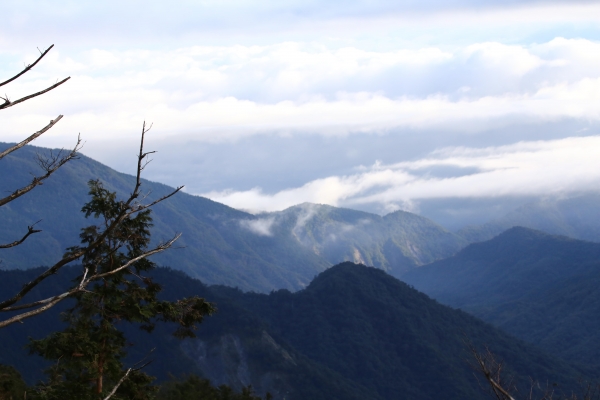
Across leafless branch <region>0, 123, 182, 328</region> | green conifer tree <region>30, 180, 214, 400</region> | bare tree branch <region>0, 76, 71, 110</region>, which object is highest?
bare tree branch <region>0, 76, 71, 110</region>

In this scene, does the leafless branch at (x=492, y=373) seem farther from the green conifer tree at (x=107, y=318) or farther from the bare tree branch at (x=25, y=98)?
the green conifer tree at (x=107, y=318)

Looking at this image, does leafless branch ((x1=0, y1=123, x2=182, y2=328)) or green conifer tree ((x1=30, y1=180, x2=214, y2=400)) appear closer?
leafless branch ((x1=0, y1=123, x2=182, y2=328))

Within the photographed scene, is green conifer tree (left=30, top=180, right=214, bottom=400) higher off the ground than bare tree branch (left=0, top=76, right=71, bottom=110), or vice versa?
bare tree branch (left=0, top=76, right=71, bottom=110)

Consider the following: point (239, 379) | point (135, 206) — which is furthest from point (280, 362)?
point (135, 206)

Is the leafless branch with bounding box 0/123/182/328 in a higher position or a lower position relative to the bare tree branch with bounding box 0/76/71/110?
A: lower

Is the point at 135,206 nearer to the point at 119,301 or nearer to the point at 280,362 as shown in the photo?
the point at 119,301

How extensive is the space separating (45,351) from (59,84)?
2313cm

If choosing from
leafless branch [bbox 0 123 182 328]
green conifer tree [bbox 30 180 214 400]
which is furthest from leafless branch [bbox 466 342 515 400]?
green conifer tree [bbox 30 180 214 400]

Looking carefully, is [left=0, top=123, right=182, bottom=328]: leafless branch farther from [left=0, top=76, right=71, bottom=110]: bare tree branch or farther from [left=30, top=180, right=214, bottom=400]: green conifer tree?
[left=30, top=180, right=214, bottom=400]: green conifer tree

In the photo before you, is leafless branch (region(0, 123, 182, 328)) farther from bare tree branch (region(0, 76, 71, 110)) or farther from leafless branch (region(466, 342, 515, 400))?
leafless branch (region(466, 342, 515, 400))

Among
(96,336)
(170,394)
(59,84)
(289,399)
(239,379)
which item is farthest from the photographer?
(239,379)

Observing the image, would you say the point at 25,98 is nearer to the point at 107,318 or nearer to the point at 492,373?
the point at 492,373

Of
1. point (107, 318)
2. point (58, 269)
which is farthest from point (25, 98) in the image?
point (107, 318)

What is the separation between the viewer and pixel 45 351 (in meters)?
30.5
